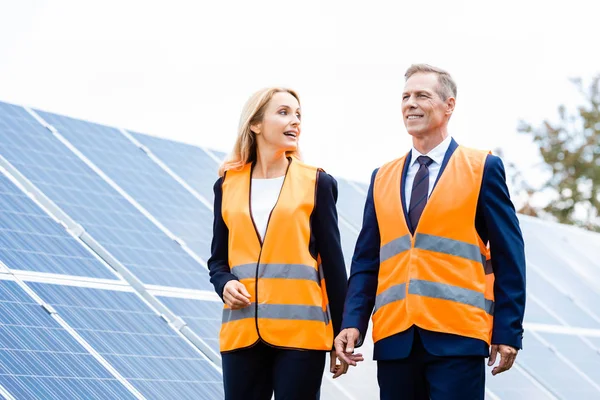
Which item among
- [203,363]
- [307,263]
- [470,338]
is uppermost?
[307,263]

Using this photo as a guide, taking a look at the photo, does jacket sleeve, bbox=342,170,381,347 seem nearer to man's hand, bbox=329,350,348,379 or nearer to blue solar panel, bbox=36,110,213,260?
man's hand, bbox=329,350,348,379

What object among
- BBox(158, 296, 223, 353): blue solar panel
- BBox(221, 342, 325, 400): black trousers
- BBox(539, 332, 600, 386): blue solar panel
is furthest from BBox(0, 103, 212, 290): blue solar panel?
BBox(539, 332, 600, 386): blue solar panel

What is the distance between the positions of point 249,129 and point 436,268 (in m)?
1.13

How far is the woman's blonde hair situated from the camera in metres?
5.51

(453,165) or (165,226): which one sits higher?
(453,165)

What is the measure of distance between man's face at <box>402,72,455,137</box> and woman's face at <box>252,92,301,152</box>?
0.52m

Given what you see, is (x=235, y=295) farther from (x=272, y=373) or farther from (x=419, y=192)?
(x=419, y=192)

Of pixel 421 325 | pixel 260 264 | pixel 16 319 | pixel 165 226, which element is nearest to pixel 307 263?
pixel 260 264

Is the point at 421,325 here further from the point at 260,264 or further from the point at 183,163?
the point at 183,163

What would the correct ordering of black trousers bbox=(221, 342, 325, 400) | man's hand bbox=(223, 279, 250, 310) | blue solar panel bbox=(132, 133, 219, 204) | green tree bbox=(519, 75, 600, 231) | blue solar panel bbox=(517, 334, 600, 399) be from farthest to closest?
1. green tree bbox=(519, 75, 600, 231)
2. blue solar panel bbox=(132, 133, 219, 204)
3. blue solar panel bbox=(517, 334, 600, 399)
4. man's hand bbox=(223, 279, 250, 310)
5. black trousers bbox=(221, 342, 325, 400)

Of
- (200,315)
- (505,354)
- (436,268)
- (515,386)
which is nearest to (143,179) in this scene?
(200,315)

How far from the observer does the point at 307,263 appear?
5.29 m

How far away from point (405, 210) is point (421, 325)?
52 centimetres

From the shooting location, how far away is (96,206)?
809 cm
